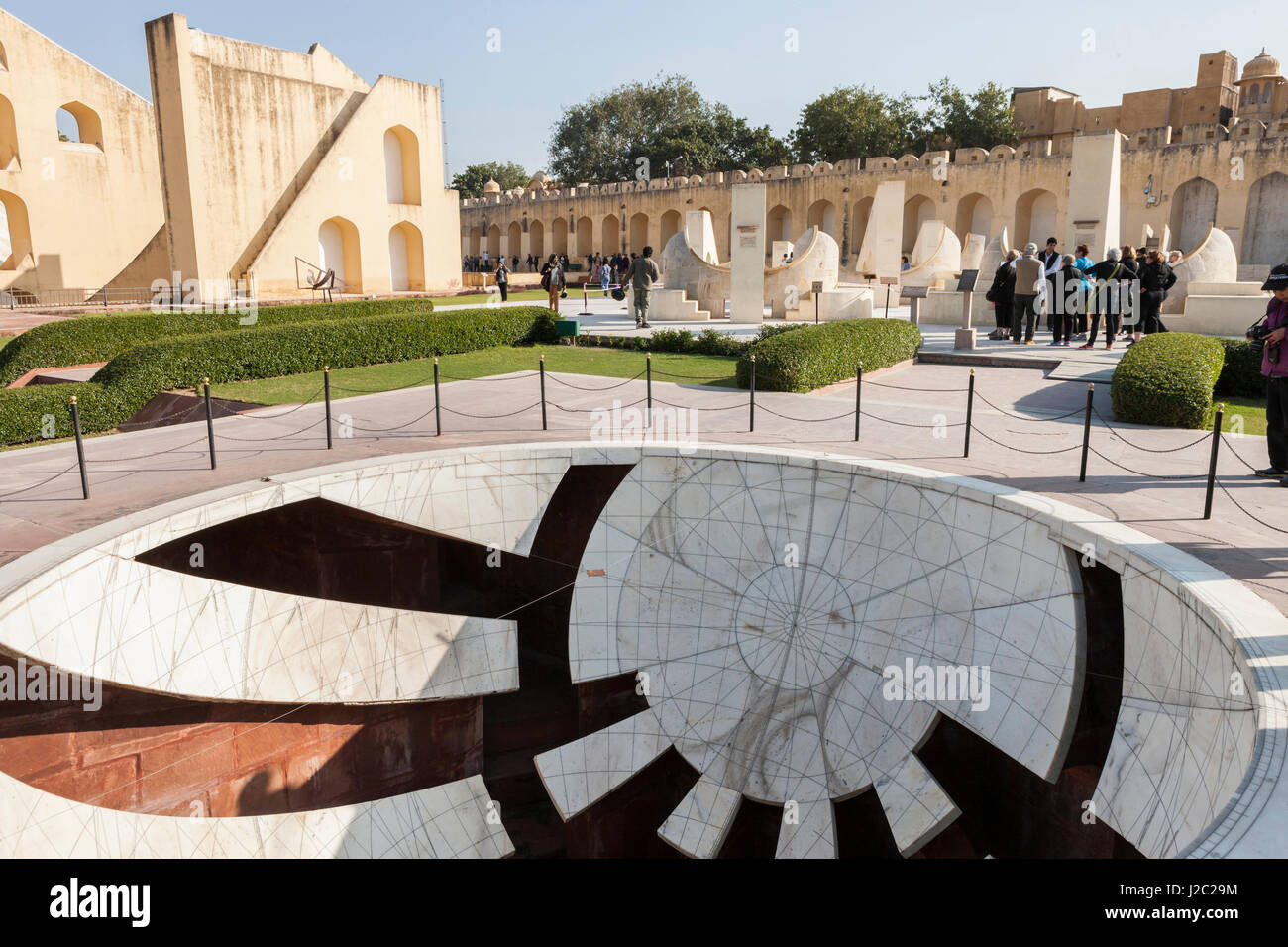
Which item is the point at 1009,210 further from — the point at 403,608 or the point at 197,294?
the point at 403,608

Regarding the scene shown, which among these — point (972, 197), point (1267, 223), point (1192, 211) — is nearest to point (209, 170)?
point (972, 197)

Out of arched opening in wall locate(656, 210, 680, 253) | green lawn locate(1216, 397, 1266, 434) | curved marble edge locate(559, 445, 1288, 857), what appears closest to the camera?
curved marble edge locate(559, 445, 1288, 857)

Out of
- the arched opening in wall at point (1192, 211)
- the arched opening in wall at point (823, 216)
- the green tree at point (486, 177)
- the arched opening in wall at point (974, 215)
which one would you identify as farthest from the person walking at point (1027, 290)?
the green tree at point (486, 177)

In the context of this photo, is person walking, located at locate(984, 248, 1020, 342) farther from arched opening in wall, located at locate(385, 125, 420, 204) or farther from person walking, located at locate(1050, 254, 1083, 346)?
arched opening in wall, located at locate(385, 125, 420, 204)

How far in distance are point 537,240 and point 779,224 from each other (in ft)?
48.6

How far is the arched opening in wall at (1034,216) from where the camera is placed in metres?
34.0

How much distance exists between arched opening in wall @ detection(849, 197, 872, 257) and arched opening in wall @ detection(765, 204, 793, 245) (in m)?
3.25

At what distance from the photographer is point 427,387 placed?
40.2 ft

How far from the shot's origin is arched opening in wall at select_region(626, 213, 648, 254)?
45875 millimetres

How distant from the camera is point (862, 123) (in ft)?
142

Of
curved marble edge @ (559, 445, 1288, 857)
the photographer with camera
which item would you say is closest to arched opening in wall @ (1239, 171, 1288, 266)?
the photographer with camera

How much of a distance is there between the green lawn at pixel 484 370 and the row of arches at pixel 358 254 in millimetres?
11784

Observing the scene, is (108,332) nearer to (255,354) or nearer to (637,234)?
(255,354)

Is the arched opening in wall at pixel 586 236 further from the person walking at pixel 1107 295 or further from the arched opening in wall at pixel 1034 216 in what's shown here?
the person walking at pixel 1107 295
